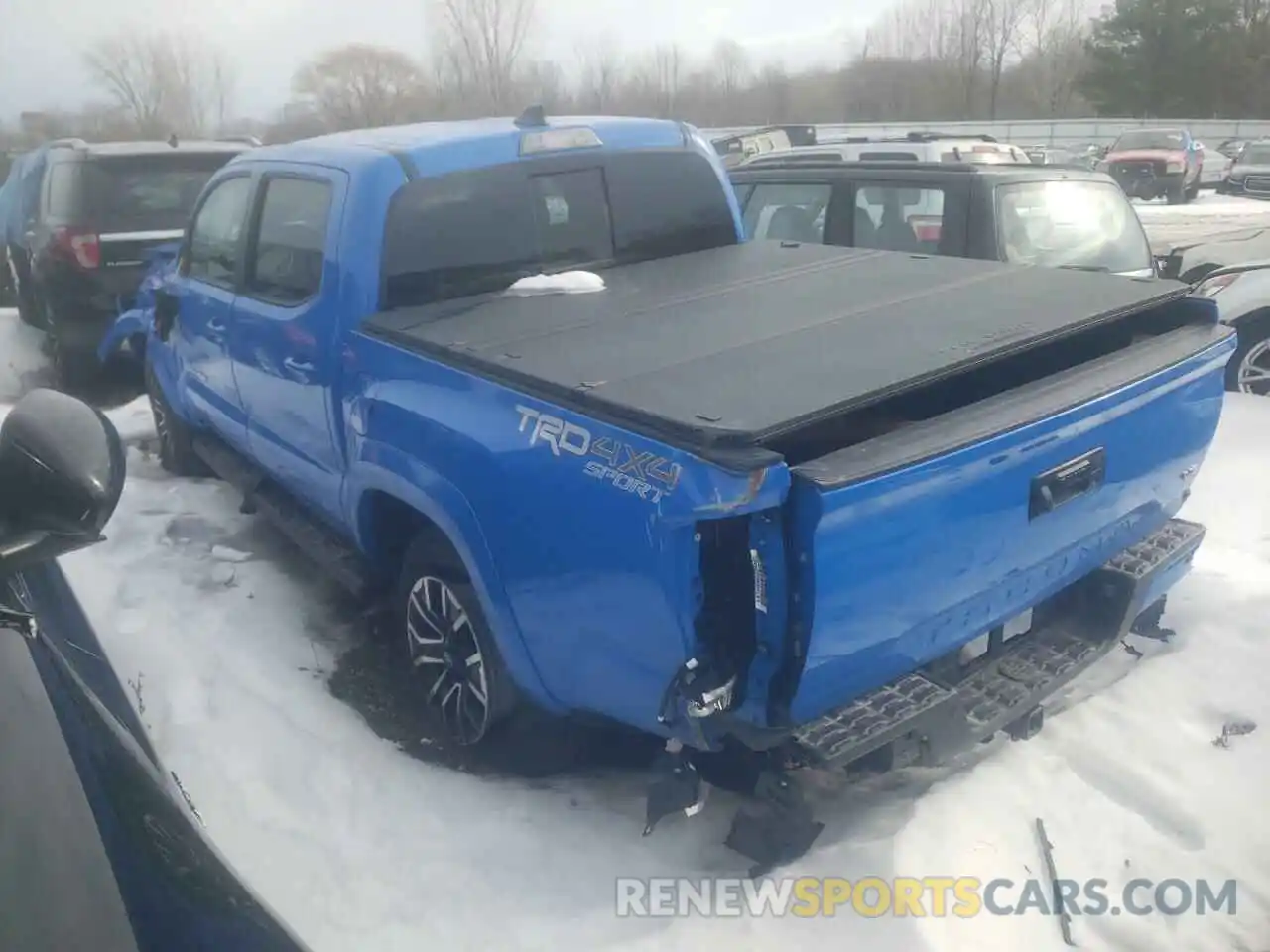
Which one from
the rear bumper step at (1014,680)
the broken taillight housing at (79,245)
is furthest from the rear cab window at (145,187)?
the rear bumper step at (1014,680)

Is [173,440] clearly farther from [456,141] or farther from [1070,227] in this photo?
[1070,227]

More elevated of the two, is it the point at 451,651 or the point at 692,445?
the point at 692,445

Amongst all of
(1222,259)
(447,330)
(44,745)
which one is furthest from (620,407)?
(1222,259)

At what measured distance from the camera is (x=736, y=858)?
310 centimetres

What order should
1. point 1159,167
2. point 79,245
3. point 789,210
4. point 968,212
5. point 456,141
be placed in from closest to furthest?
1. point 456,141
2. point 968,212
3. point 789,210
4. point 79,245
5. point 1159,167

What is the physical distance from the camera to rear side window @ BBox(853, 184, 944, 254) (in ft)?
20.8

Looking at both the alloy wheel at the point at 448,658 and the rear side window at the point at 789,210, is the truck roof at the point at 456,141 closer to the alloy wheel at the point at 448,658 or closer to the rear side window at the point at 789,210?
the alloy wheel at the point at 448,658

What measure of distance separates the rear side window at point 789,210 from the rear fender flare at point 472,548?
4.12 m

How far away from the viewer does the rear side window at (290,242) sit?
404 cm

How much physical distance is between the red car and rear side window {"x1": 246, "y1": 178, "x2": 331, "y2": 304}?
79.6ft

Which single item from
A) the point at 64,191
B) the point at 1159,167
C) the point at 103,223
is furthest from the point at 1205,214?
the point at 64,191


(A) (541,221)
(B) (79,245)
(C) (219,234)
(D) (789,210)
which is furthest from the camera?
(B) (79,245)

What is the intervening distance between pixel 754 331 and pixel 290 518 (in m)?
2.41

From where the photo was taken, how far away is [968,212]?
6121 millimetres
